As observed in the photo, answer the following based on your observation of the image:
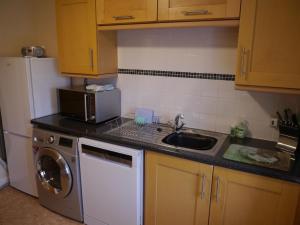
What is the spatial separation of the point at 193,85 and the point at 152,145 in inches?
26.7

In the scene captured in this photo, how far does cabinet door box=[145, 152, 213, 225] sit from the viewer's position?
168cm

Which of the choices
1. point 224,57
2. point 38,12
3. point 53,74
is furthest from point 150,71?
point 38,12

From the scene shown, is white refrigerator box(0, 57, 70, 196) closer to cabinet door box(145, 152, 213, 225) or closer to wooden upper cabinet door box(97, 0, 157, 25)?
wooden upper cabinet door box(97, 0, 157, 25)

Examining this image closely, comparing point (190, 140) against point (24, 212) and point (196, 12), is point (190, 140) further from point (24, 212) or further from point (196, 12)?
point (24, 212)

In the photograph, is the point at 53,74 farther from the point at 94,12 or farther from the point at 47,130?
the point at 94,12

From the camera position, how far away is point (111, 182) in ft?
6.48

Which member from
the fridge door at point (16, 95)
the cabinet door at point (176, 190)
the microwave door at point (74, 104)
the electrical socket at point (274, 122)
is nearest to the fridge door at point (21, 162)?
the fridge door at point (16, 95)

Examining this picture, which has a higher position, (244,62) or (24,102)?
(244,62)

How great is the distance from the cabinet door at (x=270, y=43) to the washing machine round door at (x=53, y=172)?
1.67 metres

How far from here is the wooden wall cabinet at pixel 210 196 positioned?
1476 millimetres

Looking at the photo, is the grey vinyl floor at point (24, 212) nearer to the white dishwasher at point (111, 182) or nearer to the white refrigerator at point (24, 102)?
the white refrigerator at point (24, 102)

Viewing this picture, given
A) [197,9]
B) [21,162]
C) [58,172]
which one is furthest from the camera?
[21,162]

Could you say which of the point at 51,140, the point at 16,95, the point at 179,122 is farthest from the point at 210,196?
the point at 16,95

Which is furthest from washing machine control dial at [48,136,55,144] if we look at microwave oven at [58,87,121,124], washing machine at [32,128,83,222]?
microwave oven at [58,87,121,124]
